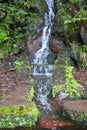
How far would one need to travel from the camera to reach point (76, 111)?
7.49m

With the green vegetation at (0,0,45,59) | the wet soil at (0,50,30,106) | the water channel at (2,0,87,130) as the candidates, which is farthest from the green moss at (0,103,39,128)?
the green vegetation at (0,0,45,59)

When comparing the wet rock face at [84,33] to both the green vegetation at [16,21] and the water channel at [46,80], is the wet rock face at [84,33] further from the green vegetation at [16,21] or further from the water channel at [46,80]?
the green vegetation at [16,21]

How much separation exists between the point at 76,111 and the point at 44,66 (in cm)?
397

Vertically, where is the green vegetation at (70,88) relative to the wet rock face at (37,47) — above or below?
below

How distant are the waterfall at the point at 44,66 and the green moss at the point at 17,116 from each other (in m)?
1.10

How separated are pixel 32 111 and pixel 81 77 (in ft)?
11.3

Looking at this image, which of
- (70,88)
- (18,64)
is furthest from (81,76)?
(18,64)

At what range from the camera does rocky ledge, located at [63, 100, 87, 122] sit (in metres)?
7.44

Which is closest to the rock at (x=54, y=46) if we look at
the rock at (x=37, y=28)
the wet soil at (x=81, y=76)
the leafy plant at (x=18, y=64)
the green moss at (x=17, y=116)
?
the rock at (x=37, y=28)

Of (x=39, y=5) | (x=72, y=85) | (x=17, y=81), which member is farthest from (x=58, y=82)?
(x=39, y=5)

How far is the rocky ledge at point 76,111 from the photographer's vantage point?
7438 mm

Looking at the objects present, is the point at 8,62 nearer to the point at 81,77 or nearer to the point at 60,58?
the point at 60,58

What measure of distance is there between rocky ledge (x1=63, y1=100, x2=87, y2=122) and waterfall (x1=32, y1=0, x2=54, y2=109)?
2.63ft

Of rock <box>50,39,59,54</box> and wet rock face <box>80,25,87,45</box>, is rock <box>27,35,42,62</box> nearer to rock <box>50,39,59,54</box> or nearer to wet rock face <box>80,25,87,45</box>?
rock <box>50,39,59,54</box>
